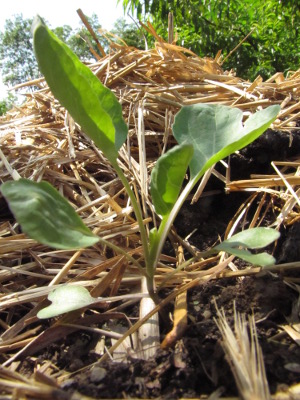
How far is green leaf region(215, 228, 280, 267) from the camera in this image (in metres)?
0.50

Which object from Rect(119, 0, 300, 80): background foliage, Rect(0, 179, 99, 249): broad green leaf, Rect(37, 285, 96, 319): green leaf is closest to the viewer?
Rect(0, 179, 99, 249): broad green leaf

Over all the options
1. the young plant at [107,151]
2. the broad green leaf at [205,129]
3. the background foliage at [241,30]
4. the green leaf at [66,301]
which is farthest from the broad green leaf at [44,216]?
the background foliage at [241,30]

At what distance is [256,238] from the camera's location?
0.55 metres

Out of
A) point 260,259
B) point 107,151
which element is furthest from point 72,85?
point 260,259

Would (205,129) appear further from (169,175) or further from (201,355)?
(201,355)

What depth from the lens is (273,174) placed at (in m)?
0.92

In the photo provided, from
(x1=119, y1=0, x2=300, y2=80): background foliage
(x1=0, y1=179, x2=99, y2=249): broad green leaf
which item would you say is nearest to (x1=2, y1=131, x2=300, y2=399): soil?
(x1=0, y1=179, x2=99, y2=249): broad green leaf

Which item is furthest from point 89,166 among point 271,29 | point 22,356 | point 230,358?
point 271,29

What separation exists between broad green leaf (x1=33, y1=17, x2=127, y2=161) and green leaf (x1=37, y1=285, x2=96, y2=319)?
22 centimetres

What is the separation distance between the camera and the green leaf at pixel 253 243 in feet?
1.65

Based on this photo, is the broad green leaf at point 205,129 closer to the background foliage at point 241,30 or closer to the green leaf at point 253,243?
the green leaf at point 253,243

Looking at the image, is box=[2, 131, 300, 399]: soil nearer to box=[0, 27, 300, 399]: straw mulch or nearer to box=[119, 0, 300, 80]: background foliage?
box=[0, 27, 300, 399]: straw mulch

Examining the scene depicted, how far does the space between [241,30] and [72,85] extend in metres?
3.73

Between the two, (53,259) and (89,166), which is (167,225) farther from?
(89,166)
